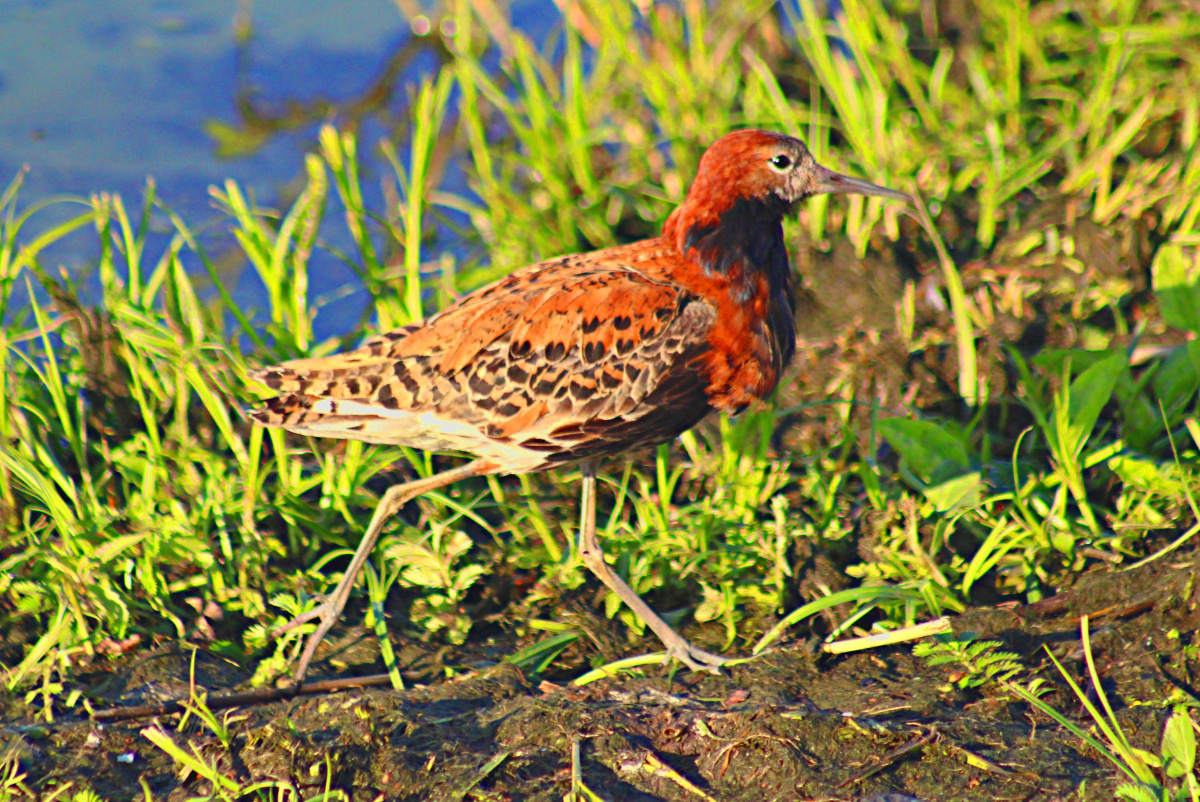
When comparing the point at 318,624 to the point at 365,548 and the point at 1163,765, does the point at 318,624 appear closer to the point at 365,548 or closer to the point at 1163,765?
the point at 365,548

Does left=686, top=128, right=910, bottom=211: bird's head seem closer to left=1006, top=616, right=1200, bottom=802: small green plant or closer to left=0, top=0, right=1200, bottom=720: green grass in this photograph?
left=0, top=0, right=1200, bottom=720: green grass

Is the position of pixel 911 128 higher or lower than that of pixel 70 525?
higher

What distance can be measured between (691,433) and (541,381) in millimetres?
989

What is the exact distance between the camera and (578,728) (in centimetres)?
320

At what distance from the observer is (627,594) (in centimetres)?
389

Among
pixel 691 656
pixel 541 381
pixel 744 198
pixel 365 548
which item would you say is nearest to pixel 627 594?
pixel 691 656

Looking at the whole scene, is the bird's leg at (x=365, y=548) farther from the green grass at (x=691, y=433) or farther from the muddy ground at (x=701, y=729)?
the muddy ground at (x=701, y=729)

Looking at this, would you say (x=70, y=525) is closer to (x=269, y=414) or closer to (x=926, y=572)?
(x=269, y=414)

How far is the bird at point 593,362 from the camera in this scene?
12.2 feet

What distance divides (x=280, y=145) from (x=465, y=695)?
14.4 feet

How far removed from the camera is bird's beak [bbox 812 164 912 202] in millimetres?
4051

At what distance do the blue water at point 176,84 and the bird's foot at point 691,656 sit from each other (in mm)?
2858

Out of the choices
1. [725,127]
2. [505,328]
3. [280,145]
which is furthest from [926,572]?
[280,145]

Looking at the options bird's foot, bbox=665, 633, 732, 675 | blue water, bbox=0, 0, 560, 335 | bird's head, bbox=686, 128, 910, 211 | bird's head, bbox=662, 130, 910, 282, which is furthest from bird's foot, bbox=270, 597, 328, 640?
blue water, bbox=0, 0, 560, 335
